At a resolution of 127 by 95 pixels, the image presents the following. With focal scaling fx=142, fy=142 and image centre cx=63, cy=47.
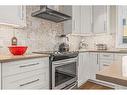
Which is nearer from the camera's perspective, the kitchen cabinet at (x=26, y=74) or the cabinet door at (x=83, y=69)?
the kitchen cabinet at (x=26, y=74)

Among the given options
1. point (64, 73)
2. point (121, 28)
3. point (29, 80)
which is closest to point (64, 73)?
point (64, 73)

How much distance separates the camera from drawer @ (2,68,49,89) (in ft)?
5.08

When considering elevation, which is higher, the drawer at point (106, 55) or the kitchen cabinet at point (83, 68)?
the drawer at point (106, 55)

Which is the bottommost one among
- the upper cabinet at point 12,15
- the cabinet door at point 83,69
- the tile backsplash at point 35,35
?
the cabinet door at point 83,69

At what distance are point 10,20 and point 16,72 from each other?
86 centimetres

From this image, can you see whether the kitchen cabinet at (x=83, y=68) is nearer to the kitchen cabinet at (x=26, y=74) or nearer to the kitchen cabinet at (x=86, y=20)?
the kitchen cabinet at (x=86, y=20)

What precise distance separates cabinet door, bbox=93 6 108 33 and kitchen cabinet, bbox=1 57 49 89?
2.06 m

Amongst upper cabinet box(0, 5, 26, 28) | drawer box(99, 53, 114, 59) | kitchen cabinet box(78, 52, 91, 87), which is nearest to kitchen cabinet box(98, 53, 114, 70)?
drawer box(99, 53, 114, 59)

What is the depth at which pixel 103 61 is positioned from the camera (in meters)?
3.30

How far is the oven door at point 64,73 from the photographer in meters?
2.17

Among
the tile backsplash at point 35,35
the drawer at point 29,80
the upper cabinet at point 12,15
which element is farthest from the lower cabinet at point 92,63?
the upper cabinet at point 12,15

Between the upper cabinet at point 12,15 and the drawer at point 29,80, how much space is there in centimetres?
83

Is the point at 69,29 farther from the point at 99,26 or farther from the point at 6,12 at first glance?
the point at 6,12
